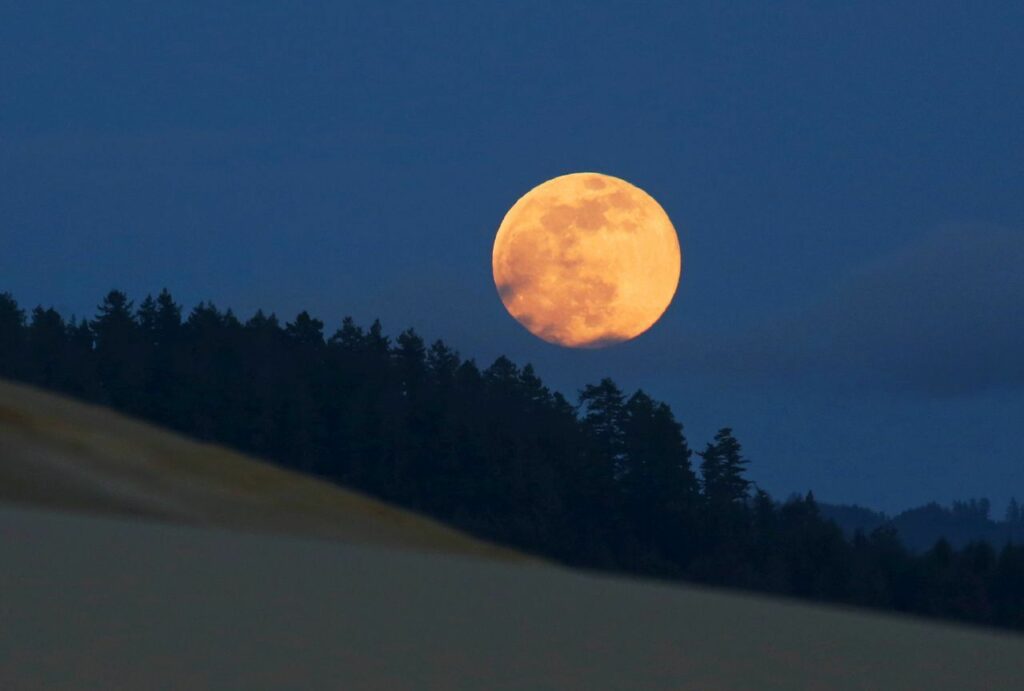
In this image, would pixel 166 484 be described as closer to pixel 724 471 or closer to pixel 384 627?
pixel 384 627

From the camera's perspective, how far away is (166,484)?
968 centimetres

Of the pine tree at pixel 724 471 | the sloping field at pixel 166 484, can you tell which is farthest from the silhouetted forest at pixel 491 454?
the sloping field at pixel 166 484

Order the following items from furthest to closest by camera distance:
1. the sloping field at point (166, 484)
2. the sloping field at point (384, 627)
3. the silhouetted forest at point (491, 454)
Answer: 1. the silhouetted forest at point (491, 454)
2. the sloping field at point (166, 484)
3. the sloping field at point (384, 627)

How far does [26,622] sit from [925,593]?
15234 centimetres

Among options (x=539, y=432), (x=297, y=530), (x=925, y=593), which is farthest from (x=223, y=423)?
(x=297, y=530)

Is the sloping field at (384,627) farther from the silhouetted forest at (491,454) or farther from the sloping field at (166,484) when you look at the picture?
the silhouetted forest at (491,454)

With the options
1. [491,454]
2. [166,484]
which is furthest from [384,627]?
[491,454]

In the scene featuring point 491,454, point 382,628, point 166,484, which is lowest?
point 382,628

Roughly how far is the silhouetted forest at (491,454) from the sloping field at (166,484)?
138696 millimetres

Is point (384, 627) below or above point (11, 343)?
below

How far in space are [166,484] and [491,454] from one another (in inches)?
5934

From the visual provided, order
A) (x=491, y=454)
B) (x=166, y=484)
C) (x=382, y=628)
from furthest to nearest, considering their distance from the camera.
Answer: (x=491, y=454) → (x=166, y=484) → (x=382, y=628)

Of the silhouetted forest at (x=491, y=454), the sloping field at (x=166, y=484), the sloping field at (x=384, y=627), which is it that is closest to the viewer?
the sloping field at (x=384, y=627)

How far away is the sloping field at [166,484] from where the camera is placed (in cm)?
890
